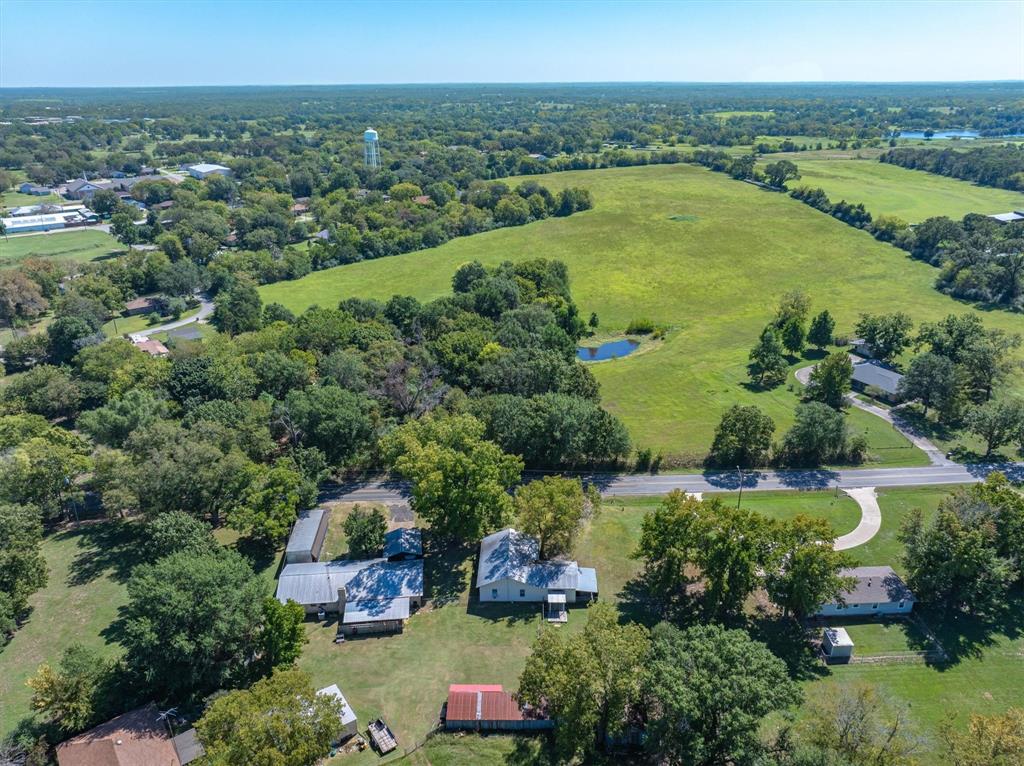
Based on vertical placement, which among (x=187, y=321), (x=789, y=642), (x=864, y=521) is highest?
(x=187, y=321)

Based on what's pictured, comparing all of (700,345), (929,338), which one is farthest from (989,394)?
(700,345)

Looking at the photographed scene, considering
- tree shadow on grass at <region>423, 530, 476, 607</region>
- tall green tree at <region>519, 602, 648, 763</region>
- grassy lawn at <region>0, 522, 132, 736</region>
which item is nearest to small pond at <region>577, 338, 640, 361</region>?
tree shadow on grass at <region>423, 530, 476, 607</region>

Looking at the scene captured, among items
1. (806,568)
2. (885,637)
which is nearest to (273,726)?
(806,568)

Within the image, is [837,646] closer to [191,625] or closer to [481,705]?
[481,705]

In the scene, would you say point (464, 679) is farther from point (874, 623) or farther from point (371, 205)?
point (371, 205)

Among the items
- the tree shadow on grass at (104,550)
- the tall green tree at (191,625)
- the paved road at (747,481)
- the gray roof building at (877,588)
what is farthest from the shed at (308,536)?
the gray roof building at (877,588)

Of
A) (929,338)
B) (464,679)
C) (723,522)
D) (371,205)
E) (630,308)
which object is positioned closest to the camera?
(464,679)
